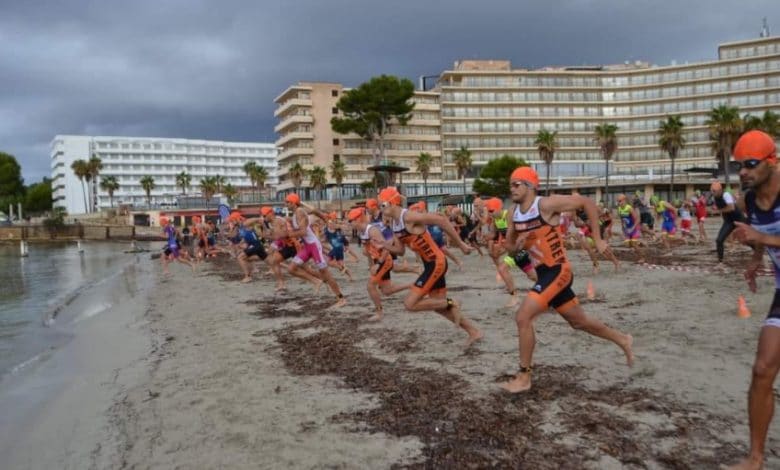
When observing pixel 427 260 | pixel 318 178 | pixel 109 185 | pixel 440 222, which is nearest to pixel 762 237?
pixel 440 222

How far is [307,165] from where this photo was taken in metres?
89.8

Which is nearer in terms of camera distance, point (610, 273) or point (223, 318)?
point (223, 318)

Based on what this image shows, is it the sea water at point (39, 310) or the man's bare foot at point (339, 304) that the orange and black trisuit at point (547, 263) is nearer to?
the man's bare foot at point (339, 304)

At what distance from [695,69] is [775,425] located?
10325cm

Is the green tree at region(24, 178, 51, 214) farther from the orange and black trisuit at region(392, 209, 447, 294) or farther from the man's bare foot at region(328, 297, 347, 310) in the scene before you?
the orange and black trisuit at region(392, 209, 447, 294)

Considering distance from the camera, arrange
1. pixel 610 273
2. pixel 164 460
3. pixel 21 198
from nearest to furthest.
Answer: pixel 164 460 < pixel 610 273 < pixel 21 198

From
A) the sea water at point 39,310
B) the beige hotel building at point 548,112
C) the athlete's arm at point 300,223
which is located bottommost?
the sea water at point 39,310

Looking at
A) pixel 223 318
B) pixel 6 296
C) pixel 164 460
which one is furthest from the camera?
pixel 6 296

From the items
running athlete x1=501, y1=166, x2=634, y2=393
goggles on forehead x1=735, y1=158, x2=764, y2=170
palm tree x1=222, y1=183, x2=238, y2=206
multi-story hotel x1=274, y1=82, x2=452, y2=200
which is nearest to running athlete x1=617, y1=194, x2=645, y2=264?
running athlete x1=501, y1=166, x2=634, y2=393

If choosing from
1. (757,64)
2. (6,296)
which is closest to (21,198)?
(6,296)

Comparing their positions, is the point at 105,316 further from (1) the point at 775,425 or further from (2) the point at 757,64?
(2) the point at 757,64

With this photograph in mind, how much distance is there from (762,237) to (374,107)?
81913 mm

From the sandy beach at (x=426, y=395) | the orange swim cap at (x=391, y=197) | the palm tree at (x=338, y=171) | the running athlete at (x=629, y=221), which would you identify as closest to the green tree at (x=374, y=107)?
the palm tree at (x=338, y=171)

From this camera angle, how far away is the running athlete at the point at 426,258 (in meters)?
7.36
